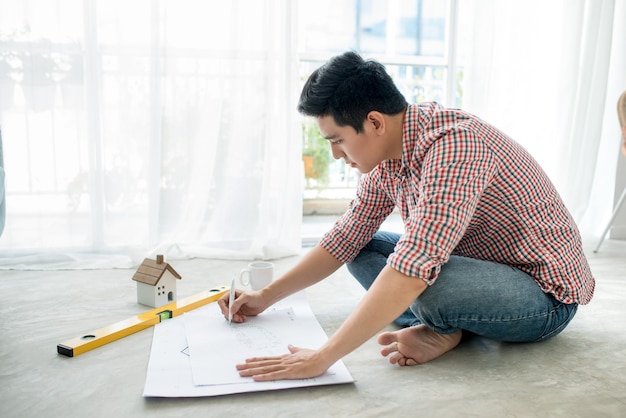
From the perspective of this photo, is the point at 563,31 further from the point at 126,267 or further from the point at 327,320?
the point at 126,267

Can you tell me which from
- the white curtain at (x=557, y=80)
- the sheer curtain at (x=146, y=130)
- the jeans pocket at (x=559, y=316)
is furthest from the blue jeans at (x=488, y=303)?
the white curtain at (x=557, y=80)

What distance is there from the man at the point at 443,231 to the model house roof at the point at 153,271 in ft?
2.00

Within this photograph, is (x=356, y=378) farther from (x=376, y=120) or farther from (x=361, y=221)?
(x=376, y=120)

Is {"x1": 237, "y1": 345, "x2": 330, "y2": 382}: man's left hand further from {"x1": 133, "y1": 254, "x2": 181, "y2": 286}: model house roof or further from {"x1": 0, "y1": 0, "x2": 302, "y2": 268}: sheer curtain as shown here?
{"x1": 0, "y1": 0, "x2": 302, "y2": 268}: sheer curtain

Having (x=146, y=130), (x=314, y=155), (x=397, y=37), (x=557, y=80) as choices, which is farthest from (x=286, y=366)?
(x=314, y=155)

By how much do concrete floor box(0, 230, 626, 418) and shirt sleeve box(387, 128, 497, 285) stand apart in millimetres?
253

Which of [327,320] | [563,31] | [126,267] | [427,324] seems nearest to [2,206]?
[126,267]

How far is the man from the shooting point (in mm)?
1135

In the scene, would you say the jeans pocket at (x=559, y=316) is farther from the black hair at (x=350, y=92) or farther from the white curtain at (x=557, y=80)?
the white curtain at (x=557, y=80)

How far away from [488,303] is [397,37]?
1828mm

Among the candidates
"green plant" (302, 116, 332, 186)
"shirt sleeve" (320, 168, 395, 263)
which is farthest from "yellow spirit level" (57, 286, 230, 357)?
"green plant" (302, 116, 332, 186)

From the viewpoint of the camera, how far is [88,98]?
232 cm

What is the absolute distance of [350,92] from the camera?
123 centimetres

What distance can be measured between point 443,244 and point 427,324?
282mm
